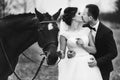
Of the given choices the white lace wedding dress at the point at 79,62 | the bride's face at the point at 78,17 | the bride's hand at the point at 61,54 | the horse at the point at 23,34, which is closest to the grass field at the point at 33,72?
the horse at the point at 23,34

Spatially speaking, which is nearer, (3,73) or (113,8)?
(3,73)

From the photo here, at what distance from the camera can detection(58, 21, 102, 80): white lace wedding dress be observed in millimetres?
6734

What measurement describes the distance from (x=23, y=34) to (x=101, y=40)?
134 centimetres

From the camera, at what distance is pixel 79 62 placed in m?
6.80

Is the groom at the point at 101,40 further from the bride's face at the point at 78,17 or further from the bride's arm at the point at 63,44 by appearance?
the bride's arm at the point at 63,44

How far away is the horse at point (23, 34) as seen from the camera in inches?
255

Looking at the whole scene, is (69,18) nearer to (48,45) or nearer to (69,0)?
(48,45)

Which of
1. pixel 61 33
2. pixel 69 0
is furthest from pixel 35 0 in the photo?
pixel 61 33

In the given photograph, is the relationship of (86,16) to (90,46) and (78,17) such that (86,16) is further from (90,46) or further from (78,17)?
(90,46)

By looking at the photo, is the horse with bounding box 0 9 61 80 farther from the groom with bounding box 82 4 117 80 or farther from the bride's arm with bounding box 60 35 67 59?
the groom with bounding box 82 4 117 80

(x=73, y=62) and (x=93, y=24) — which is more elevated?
(x=93, y=24)

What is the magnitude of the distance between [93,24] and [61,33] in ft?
A: 1.94

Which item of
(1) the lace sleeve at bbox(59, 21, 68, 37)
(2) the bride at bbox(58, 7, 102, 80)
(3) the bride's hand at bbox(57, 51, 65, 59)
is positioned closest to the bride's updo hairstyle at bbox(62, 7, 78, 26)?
(2) the bride at bbox(58, 7, 102, 80)

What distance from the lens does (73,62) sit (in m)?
6.84
